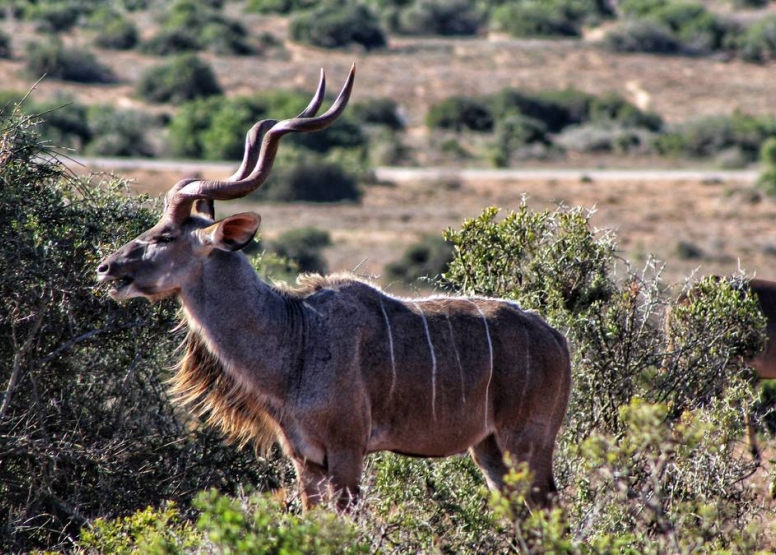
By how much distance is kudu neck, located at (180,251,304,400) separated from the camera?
20.0 feet

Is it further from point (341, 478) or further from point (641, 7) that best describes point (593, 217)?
point (641, 7)

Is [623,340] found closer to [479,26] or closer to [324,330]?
[324,330]

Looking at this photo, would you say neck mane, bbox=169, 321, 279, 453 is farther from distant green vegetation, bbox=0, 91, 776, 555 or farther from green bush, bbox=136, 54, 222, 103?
green bush, bbox=136, 54, 222, 103

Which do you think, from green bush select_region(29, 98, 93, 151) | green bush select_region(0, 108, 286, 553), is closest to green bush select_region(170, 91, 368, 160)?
green bush select_region(29, 98, 93, 151)

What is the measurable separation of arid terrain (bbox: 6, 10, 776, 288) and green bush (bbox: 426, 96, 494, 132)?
78cm

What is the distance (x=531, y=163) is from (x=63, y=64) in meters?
16.7

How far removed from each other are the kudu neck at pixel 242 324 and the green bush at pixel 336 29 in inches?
1759

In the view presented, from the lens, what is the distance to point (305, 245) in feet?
75.6

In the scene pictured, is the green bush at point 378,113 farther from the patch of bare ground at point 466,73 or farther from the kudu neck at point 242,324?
the kudu neck at point 242,324

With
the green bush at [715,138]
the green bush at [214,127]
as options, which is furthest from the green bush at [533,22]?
the green bush at [214,127]

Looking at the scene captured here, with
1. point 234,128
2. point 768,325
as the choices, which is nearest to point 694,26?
point 234,128

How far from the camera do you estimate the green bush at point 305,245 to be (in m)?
21.5

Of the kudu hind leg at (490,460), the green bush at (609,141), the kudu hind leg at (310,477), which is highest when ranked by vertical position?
the kudu hind leg at (310,477)

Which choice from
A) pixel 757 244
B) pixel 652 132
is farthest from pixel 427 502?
pixel 652 132
